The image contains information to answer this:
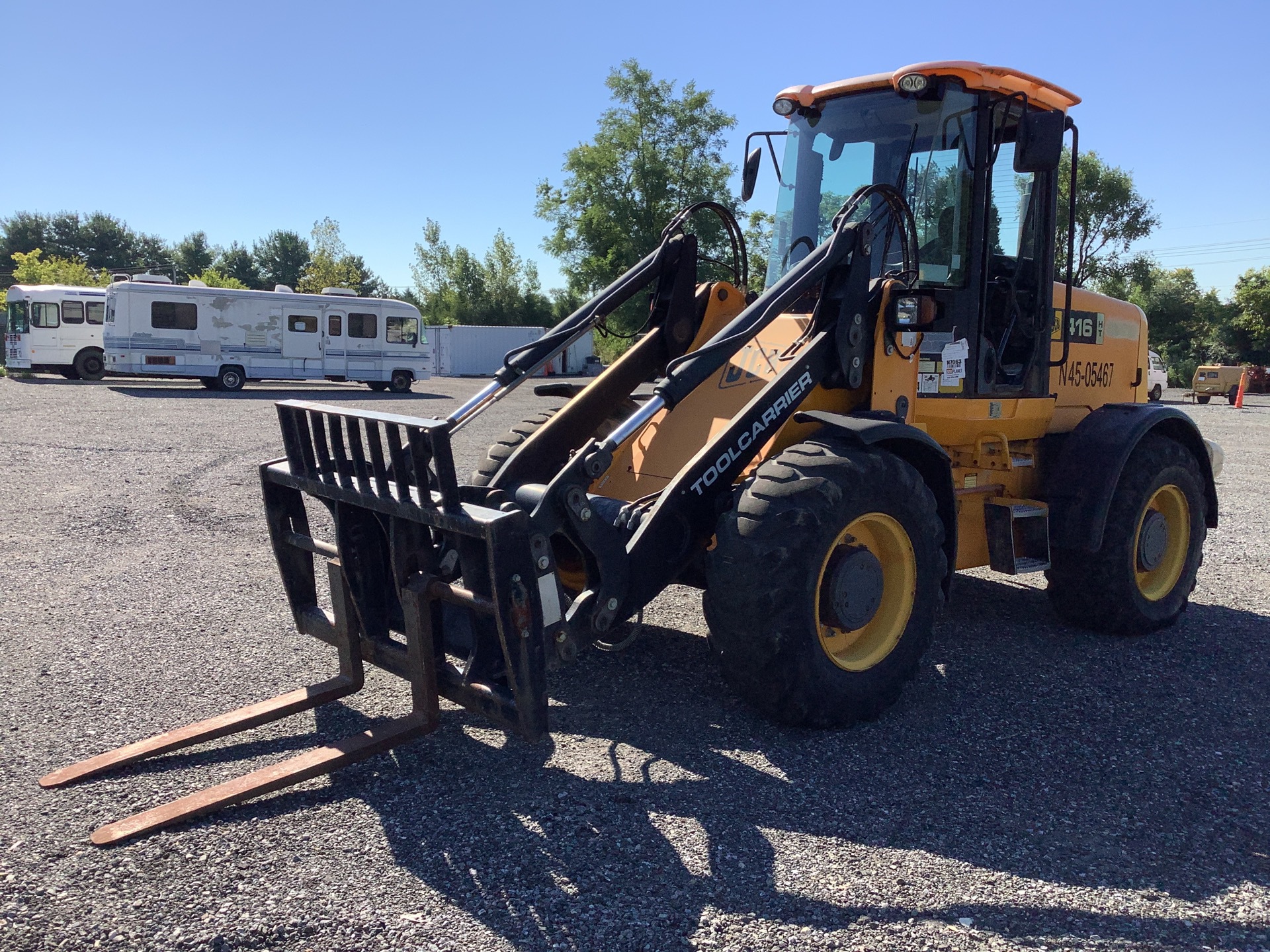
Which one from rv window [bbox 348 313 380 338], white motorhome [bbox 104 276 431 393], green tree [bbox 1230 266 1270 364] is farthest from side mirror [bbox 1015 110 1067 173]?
green tree [bbox 1230 266 1270 364]

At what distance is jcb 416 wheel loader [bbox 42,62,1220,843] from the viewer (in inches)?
149

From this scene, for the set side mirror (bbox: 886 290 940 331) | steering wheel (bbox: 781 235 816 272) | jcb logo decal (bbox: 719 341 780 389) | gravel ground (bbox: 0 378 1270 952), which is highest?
steering wheel (bbox: 781 235 816 272)

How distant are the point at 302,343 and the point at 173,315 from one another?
3512mm

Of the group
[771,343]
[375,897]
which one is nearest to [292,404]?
[375,897]

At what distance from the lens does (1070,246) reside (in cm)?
584

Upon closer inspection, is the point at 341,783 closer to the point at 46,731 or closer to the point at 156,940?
the point at 156,940

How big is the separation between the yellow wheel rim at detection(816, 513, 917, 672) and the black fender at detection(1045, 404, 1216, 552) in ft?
5.49

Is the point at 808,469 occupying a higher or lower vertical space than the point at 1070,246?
lower

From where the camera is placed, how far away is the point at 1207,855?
3.36 m

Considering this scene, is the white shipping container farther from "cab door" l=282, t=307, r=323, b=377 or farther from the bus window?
the bus window

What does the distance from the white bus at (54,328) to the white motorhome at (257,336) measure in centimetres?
237

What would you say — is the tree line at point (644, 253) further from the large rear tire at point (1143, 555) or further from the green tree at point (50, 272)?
the large rear tire at point (1143, 555)

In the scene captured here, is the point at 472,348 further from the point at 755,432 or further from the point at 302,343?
the point at 755,432

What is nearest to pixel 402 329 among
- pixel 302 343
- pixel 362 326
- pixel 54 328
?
pixel 362 326
